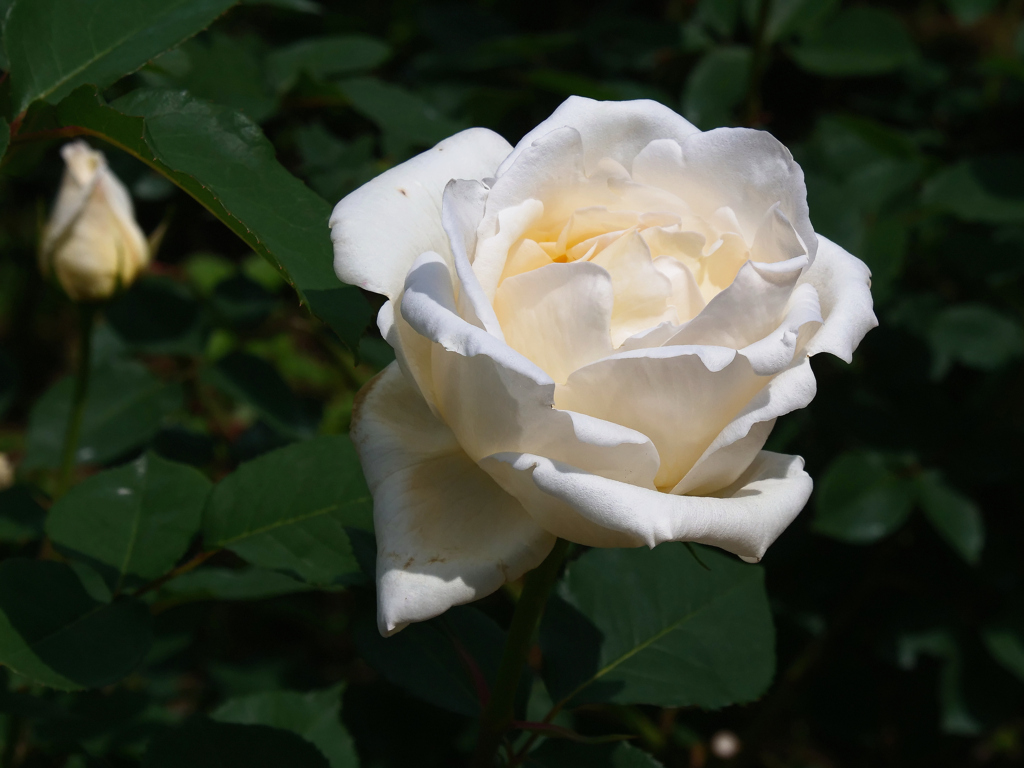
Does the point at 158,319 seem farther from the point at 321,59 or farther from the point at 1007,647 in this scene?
the point at 1007,647

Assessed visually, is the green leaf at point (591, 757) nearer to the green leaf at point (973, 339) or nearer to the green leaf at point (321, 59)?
the green leaf at point (321, 59)

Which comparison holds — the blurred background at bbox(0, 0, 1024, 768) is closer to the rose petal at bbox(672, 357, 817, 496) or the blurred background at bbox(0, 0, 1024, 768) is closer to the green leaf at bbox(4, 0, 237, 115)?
the green leaf at bbox(4, 0, 237, 115)

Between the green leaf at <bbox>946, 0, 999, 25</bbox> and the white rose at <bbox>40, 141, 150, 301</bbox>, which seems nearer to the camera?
the white rose at <bbox>40, 141, 150, 301</bbox>

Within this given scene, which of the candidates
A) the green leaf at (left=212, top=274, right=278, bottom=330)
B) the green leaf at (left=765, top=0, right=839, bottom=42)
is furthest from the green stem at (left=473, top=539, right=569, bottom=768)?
the green leaf at (left=765, top=0, right=839, bottom=42)

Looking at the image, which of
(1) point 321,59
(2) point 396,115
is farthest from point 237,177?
(1) point 321,59

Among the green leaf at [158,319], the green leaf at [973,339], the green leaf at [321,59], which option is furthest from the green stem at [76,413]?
the green leaf at [973,339]

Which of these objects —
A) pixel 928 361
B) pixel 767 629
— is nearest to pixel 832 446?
pixel 928 361
